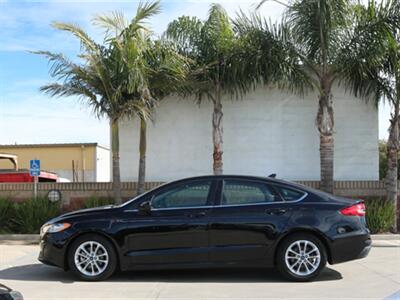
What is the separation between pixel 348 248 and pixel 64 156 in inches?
1053

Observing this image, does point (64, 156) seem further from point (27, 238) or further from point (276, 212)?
point (276, 212)

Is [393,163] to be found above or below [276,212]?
above

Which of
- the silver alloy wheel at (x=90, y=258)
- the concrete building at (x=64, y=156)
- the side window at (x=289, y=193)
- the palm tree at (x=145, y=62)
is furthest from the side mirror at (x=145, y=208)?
the concrete building at (x=64, y=156)

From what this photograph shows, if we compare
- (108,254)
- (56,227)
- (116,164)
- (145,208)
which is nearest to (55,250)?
(56,227)

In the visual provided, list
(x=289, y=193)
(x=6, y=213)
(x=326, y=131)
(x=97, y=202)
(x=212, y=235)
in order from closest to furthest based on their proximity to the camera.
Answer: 1. (x=212, y=235)
2. (x=289, y=193)
3. (x=326, y=131)
4. (x=97, y=202)
5. (x=6, y=213)

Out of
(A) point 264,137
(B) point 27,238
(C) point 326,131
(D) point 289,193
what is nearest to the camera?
(D) point 289,193

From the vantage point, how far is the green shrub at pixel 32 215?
1449 cm

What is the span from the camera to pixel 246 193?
8.22 m

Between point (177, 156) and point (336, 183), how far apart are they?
171 inches

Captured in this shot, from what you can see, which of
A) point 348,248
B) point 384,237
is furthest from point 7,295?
point 384,237

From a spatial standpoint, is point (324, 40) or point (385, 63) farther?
point (385, 63)

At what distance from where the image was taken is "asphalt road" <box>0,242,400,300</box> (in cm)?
723

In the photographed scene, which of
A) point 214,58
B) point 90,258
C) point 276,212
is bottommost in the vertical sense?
point 90,258

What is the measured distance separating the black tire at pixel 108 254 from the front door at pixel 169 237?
0.21 metres
